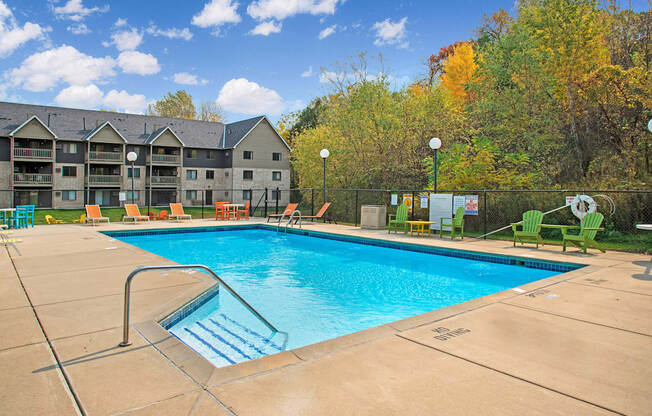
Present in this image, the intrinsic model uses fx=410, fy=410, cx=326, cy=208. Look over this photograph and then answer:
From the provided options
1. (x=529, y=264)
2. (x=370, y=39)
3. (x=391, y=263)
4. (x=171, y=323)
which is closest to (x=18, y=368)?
(x=171, y=323)

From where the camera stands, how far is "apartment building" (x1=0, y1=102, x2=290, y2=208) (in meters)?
30.0

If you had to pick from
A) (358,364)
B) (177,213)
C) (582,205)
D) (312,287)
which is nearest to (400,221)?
(582,205)

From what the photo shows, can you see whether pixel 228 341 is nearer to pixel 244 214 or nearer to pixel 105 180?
pixel 244 214

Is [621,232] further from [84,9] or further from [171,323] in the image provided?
[84,9]

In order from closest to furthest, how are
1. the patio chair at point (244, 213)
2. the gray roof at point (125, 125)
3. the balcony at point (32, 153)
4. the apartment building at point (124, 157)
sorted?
the patio chair at point (244, 213), the balcony at point (32, 153), the apartment building at point (124, 157), the gray roof at point (125, 125)

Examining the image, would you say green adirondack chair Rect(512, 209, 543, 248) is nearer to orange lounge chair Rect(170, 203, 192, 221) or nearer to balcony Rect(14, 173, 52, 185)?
orange lounge chair Rect(170, 203, 192, 221)

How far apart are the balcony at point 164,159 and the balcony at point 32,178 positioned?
7.31 metres

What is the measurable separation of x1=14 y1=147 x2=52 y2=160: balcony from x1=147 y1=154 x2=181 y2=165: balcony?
7.09 meters

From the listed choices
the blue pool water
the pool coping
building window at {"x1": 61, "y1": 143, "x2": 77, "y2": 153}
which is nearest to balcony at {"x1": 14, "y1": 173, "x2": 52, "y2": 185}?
building window at {"x1": 61, "y1": 143, "x2": 77, "y2": 153}

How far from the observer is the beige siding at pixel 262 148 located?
36875 mm

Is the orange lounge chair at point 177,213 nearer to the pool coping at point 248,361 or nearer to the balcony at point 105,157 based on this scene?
the pool coping at point 248,361

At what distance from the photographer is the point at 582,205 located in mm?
9914

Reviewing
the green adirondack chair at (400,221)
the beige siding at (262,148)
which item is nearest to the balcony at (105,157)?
the beige siding at (262,148)

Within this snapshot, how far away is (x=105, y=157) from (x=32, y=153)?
15.5 feet
